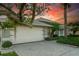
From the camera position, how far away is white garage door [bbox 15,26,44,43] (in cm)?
702

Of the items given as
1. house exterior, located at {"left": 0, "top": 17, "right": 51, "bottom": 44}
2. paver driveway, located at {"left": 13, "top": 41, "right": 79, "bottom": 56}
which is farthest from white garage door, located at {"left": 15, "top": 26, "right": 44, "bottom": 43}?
paver driveway, located at {"left": 13, "top": 41, "right": 79, "bottom": 56}

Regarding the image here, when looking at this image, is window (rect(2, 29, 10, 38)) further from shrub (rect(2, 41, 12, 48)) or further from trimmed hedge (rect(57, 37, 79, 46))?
trimmed hedge (rect(57, 37, 79, 46))

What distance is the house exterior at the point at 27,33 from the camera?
23.1 ft

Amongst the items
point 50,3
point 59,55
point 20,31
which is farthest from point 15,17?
point 59,55

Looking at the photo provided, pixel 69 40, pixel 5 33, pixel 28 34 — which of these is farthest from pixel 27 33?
pixel 69 40

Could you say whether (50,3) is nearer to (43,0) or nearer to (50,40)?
(43,0)

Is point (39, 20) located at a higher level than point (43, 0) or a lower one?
lower

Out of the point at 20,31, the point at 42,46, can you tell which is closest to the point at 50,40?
the point at 42,46

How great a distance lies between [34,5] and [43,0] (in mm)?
240

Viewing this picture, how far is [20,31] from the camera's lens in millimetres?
7191

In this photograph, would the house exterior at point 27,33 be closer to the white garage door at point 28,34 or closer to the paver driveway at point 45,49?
the white garage door at point 28,34

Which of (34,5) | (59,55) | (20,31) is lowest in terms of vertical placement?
(59,55)

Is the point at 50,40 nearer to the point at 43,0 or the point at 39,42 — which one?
the point at 39,42

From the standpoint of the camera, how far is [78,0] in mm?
6941
